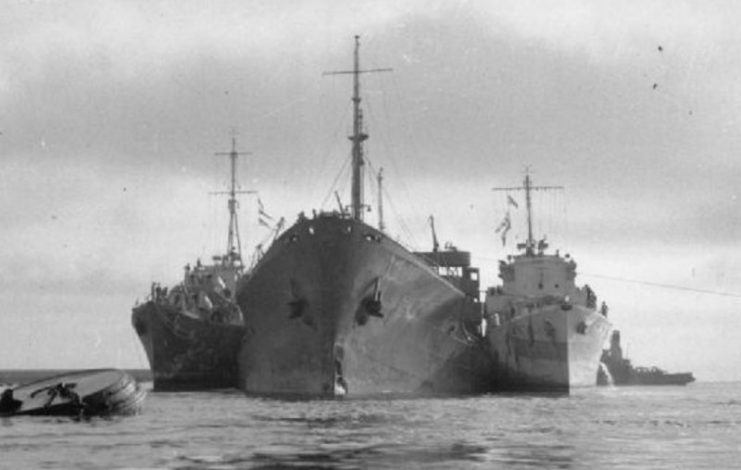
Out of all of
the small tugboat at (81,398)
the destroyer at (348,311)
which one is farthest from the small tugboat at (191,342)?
the small tugboat at (81,398)

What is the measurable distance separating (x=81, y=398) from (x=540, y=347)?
30.6 meters

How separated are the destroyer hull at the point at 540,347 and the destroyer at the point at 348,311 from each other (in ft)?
34.1

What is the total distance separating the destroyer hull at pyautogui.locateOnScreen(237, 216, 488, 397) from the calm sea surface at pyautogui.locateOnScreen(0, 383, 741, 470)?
656cm

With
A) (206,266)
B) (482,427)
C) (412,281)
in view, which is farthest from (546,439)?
(206,266)

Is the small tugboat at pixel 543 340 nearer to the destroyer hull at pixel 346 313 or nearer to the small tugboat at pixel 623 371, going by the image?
the destroyer hull at pixel 346 313

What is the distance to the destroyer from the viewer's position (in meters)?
36.1

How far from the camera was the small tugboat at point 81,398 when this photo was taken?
2604 centimetres

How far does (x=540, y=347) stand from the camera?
51.9 metres

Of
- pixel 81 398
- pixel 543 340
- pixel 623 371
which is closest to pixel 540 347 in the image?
pixel 543 340

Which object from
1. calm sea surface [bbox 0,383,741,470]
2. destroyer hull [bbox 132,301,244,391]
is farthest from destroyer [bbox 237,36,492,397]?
destroyer hull [bbox 132,301,244,391]

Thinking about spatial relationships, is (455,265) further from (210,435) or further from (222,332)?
(210,435)

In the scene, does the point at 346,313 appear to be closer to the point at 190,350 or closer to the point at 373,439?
the point at 373,439

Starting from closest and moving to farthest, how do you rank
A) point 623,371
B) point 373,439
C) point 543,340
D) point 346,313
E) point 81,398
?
point 373,439
point 81,398
point 346,313
point 543,340
point 623,371

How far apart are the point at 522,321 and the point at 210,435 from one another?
32779mm
